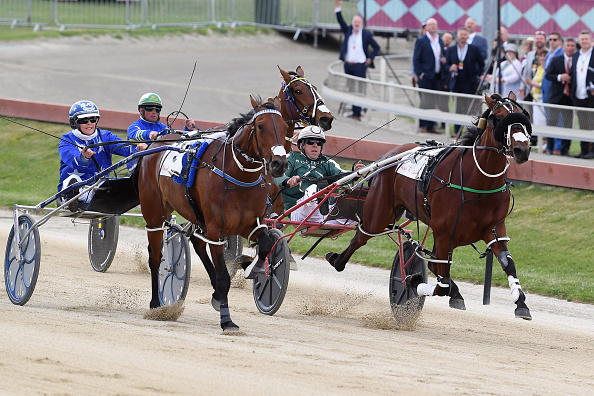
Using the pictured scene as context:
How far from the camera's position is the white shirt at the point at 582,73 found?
1384cm

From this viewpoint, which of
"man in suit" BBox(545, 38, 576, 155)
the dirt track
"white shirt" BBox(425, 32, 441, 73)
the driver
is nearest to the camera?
the dirt track

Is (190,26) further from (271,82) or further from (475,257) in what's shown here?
(475,257)

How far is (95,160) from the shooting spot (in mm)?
9492

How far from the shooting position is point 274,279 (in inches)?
331

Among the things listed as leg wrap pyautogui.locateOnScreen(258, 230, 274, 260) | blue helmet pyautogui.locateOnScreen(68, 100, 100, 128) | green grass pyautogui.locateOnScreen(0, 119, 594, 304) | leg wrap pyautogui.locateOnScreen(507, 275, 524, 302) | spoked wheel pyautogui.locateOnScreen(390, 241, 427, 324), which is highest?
blue helmet pyautogui.locateOnScreen(68, 100, 100, 128)

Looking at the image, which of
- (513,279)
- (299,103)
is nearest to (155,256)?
(299,103)

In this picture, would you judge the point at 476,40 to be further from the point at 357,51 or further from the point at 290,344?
the point at 290,344

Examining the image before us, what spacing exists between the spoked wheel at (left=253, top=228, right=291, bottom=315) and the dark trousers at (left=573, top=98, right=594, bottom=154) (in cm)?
637

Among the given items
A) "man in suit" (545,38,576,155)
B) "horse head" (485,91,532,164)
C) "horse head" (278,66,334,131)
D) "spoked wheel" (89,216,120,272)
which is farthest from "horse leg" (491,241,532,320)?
"man in suit" (545,38,576,155)

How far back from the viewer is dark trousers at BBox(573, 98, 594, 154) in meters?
13.4

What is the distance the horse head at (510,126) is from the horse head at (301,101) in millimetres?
1365

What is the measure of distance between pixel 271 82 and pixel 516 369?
1551 cm

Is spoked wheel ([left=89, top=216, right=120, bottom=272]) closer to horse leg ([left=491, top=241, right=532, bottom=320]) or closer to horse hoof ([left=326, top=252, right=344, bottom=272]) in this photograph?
horse hoof ([left=326, top=252, right=344, bottom=272])

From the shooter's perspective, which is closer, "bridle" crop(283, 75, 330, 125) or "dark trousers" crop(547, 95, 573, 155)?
"bridle" crop(283, 75, 330, 125)
